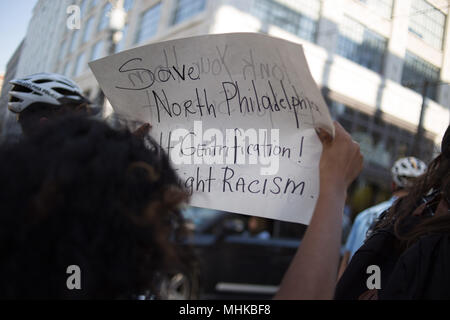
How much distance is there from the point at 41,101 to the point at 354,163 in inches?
53.4

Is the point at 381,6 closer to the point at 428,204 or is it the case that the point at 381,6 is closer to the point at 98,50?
the point at 428,204

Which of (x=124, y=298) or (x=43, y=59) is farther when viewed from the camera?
(x=43, y=59)

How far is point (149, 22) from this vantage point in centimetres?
211

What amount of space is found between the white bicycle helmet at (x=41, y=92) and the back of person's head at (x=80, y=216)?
1.03m

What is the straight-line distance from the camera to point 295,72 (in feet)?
4.70

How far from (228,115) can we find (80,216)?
986 millimetres

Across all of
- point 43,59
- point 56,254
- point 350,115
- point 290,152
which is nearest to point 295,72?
point 290,152

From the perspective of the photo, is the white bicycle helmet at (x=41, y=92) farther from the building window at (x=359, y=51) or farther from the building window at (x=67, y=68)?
the building window at (x=359, y=51)

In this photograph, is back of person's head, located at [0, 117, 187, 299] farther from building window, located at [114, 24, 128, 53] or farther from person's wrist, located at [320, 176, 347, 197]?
building window, located at [114, 24, 128, 53]

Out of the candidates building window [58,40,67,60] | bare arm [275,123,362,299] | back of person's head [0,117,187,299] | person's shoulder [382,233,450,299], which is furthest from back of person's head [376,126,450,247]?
building window [58,40,67,60]

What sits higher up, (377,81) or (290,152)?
(377,81)

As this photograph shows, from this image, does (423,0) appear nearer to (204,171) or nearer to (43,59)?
(204,171)

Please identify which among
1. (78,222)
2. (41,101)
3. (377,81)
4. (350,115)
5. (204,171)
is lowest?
(78,222)

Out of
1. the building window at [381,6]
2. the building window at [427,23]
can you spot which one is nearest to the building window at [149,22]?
the building window at [381,6]
